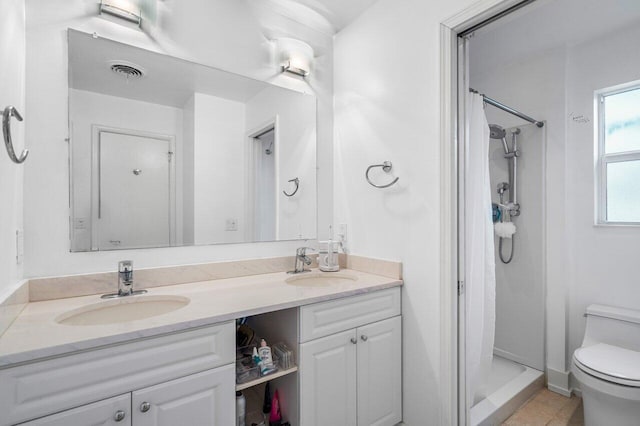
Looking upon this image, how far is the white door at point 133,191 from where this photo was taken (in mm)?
1423

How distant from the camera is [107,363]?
0.90 m

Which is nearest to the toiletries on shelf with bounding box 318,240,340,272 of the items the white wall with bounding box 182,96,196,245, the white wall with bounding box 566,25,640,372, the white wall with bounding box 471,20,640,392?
the white wall with bounding box 182,96,196,245

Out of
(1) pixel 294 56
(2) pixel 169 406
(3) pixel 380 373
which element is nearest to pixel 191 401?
(2) pixel 169 406

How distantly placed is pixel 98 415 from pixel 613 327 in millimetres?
2670

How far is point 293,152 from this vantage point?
201cm

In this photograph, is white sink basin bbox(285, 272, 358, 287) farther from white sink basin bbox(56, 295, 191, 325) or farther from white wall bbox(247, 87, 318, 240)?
white sink basin bbox(56, 295, 191, 325)

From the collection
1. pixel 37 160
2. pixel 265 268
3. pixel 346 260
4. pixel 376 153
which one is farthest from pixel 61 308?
pixel 376 153

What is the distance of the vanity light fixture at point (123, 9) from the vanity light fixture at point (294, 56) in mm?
775

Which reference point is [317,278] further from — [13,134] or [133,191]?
[13,134]

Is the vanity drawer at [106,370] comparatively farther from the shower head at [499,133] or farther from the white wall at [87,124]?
the shower head at [499,133]

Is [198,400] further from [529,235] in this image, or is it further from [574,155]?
[574,155]

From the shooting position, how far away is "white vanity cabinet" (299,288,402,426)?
132 centimetres

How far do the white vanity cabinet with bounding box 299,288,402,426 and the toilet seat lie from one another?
1010 millimetres

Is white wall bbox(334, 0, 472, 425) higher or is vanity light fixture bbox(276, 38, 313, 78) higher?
vanity light fixture bbox(276, 38, 313, 78)
